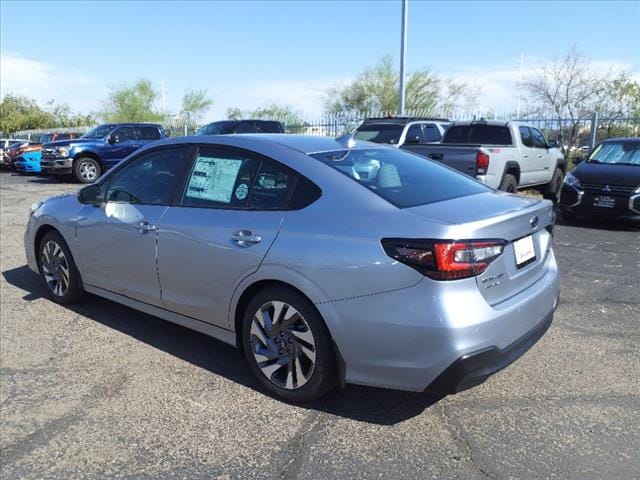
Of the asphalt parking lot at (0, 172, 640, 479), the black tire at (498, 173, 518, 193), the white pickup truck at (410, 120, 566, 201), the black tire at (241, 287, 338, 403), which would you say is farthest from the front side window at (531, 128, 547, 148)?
the black tire at (241, 287, 338, 403)

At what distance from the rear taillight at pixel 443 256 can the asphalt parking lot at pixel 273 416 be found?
0.93m

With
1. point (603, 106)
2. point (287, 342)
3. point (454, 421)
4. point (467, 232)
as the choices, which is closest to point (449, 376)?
point (454, 421)

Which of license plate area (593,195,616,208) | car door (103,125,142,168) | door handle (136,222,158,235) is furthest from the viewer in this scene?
car door (103,125,142,168)

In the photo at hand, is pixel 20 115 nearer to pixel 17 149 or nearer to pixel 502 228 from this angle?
pixel 17 149

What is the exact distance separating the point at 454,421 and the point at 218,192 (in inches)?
81.5

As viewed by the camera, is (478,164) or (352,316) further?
(478,164)

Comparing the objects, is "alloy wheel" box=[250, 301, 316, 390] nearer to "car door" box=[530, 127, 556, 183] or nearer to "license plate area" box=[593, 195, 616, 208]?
"license plate area" box=[593, 195, 616, 208]

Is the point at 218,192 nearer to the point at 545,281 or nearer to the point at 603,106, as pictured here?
the point at 545,281

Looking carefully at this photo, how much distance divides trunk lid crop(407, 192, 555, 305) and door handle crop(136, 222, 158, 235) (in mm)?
1934

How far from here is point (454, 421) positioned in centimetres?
318

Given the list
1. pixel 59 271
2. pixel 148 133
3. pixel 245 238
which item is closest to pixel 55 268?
pixel 59 271

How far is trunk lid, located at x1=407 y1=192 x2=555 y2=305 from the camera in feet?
9.50

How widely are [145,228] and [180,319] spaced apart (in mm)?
711

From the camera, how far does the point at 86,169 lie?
16953 mm
